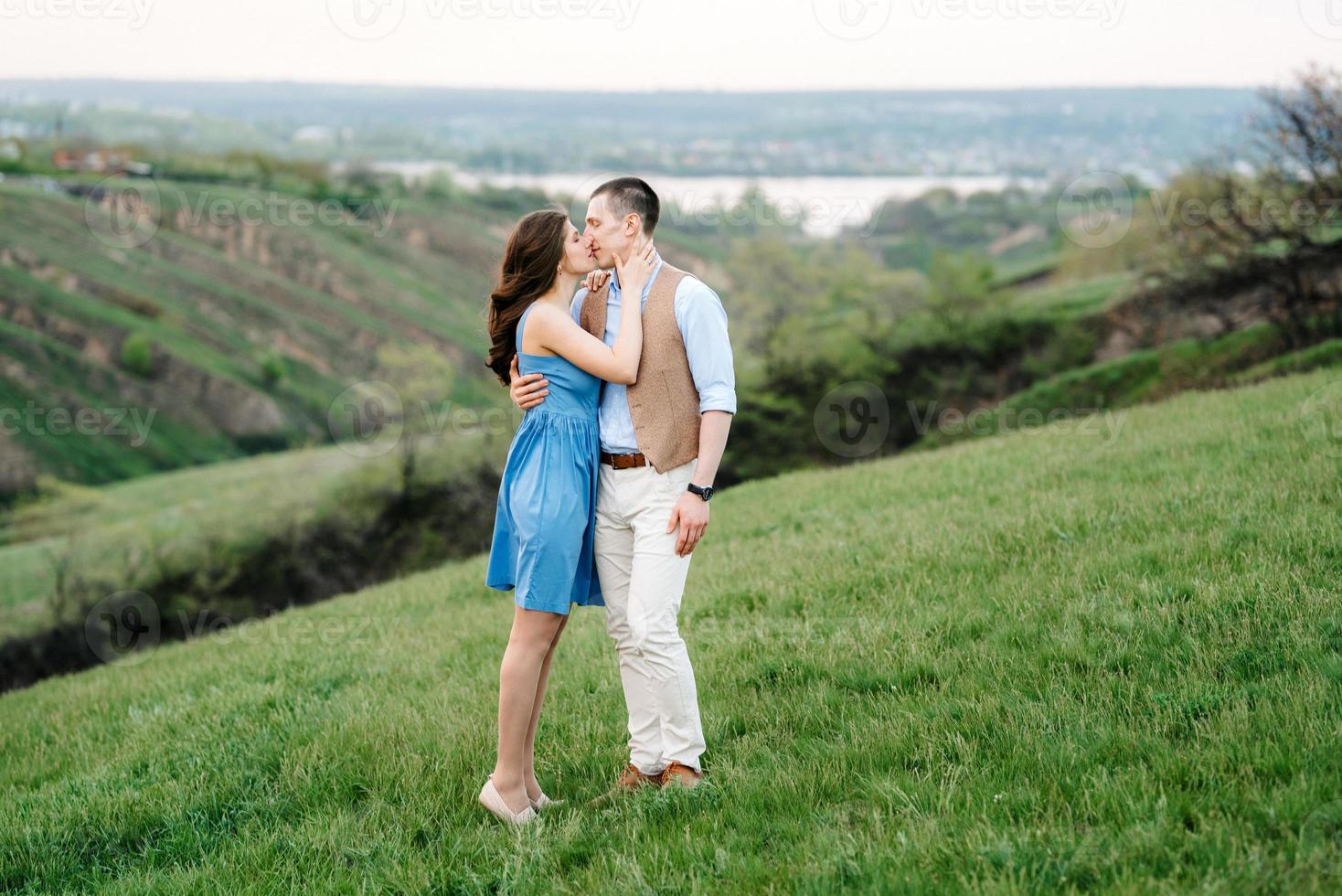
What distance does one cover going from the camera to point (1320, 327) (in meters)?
30.9

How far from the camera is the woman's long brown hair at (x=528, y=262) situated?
5.10 m

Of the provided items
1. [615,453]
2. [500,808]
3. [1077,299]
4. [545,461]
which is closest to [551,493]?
[545,461]

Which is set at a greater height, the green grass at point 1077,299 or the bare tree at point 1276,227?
the bare tree at point 1276,227

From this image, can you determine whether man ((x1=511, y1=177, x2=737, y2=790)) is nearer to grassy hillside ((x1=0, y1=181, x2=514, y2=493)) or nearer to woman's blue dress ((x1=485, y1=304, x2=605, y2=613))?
woman's blue dress ((x1=485, y1=304, x2=605, y2=613))

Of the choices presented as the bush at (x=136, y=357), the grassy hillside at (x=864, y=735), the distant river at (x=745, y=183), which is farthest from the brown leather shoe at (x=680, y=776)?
the distant river at (x=745, y=183)

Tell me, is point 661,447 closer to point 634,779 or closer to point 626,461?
point 626,461

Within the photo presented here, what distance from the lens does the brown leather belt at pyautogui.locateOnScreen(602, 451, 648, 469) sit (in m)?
5.14

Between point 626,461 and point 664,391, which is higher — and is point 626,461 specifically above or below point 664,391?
below

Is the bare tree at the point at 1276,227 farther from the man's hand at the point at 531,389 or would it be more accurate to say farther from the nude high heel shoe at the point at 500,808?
the nude high heel shoe at the point at 500,808

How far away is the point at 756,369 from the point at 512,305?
150 feet

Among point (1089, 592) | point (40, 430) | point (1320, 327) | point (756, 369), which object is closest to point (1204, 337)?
point (1320, 327)

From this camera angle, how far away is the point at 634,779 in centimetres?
539

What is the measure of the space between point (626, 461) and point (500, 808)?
1.94m

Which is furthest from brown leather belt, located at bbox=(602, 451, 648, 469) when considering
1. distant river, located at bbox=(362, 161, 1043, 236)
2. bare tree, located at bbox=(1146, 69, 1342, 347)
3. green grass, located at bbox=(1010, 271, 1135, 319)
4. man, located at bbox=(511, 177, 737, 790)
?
distant river, located at bbox=(362, 161, 1043, 236)
